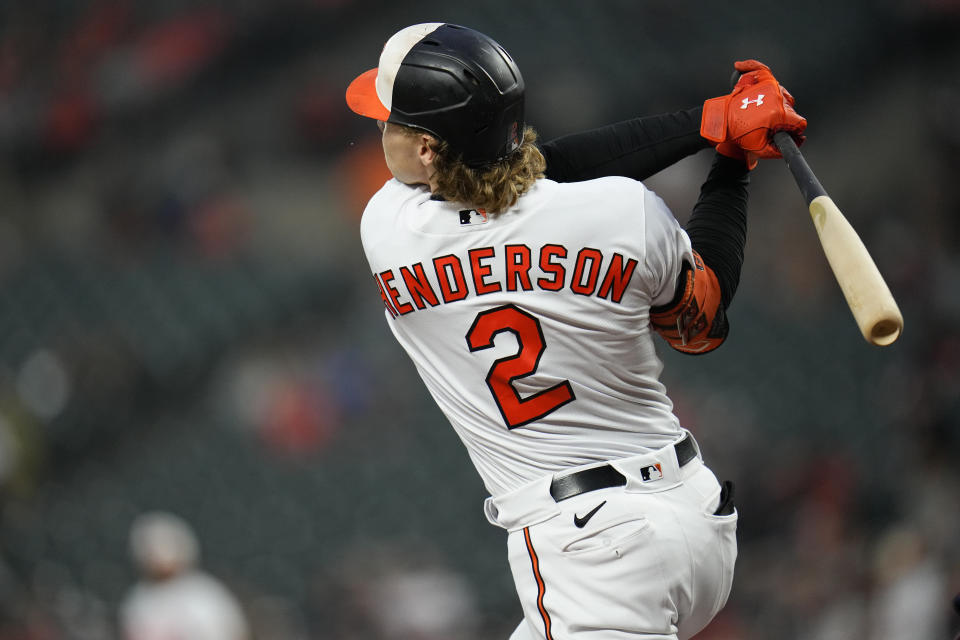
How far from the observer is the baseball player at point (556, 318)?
1648mm

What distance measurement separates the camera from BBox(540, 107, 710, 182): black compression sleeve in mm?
1884

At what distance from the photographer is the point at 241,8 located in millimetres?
6805

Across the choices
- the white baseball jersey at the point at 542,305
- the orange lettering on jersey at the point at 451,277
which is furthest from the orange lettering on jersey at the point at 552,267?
the orange lettering on jersey at the point at 451,277

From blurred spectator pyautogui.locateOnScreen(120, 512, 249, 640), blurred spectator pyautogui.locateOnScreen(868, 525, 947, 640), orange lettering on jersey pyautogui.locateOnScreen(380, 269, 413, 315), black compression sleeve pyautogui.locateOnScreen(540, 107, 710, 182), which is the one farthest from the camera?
blurred spectator pyautogui.locateOnScreen(120, 512, 249, 640)

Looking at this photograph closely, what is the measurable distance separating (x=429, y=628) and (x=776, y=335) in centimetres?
247

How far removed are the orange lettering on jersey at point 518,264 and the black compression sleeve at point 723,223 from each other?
313 mm

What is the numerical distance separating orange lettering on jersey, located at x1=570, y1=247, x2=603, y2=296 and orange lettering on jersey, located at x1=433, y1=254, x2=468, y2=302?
16 cm

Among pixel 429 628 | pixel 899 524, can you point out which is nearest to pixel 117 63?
pixel 429 628

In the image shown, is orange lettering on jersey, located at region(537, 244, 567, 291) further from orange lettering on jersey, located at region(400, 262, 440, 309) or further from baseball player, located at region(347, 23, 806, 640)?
orange lettering on jersey, located at region(400, 262, 440, 309)

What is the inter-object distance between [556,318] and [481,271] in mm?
129

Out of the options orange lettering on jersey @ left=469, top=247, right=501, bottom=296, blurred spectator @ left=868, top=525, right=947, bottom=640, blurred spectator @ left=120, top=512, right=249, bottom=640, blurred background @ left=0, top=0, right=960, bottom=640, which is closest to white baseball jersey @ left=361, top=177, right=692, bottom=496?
orange lettering on jersey @ left=469, top=247, right=501, bottom=296

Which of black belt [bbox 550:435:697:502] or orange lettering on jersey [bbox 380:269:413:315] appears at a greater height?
orange lettering on jersey [bbox 380:269:413:315]

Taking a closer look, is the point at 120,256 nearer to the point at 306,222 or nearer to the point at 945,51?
the point at 306,222

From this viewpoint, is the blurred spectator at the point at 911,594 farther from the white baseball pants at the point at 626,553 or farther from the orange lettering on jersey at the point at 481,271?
the orange lettering on jersey at the point at 481,271
